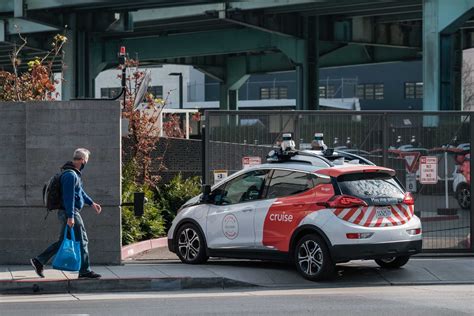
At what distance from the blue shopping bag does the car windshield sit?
12.8 feet

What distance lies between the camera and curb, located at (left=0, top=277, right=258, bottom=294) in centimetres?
1205

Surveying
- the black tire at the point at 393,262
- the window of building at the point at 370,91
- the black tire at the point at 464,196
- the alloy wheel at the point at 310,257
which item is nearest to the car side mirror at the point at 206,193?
the alloy wheel at the point at 310,257

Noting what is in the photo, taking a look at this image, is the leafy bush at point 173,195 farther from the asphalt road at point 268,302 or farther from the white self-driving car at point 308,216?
the asphalt road at point 268,302

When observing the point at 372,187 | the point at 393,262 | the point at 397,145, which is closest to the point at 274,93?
the point at 397,145

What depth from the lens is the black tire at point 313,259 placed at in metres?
12.3

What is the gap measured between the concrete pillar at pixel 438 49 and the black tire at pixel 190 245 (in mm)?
20177

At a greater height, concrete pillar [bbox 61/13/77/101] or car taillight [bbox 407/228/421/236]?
concrete pillar [bbox 61/13/77/101]

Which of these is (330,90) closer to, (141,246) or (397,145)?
(141,246)

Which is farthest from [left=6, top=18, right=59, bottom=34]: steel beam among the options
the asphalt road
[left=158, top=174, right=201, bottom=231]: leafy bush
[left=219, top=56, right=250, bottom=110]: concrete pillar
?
the asphalt road

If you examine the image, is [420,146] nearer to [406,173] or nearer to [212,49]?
[406,173]

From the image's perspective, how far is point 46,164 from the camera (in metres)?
13.8

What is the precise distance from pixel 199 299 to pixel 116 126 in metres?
3.78

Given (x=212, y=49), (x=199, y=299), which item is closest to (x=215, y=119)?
(x=199, y=299)

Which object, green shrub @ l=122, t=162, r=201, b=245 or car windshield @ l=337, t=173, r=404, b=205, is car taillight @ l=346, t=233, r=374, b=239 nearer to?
car windshield @ l=337, t=173, r=404, b=205
